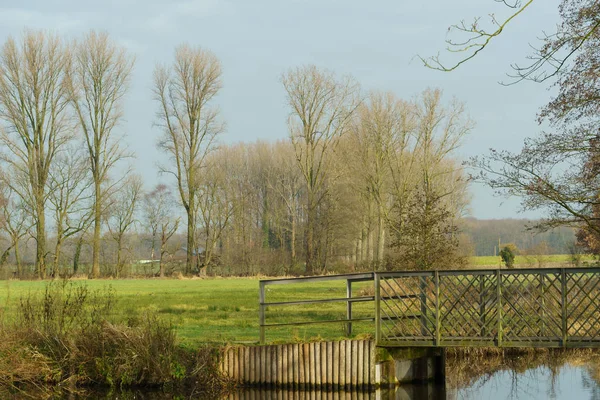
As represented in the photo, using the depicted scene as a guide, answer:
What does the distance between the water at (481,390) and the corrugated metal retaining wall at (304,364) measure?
0.38 meters

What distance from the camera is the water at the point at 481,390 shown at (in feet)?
56.2

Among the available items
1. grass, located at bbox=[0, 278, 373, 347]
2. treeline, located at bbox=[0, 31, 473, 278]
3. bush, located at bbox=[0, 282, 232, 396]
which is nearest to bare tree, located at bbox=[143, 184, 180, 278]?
treeline, located at bbox=[0, 31, 473, 278]

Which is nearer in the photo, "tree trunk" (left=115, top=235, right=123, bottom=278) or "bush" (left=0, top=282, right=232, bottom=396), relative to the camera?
"bush" (left=0, top=282, right=232, bottom=396)

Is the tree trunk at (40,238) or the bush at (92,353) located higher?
the tree trunk at (40,238)

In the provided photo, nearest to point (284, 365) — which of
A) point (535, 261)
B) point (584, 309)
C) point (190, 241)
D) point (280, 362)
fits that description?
point (280, 362)

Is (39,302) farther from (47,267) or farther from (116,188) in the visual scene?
(116,188)

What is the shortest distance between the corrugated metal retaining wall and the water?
379 mm

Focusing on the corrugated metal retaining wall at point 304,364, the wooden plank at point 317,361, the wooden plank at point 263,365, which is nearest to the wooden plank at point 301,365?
the corrugated metal retaining wall at point 304,364

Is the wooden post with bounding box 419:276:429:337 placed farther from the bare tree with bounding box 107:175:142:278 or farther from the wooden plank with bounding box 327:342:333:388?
the bare tree with bounding box 107:175:142:278

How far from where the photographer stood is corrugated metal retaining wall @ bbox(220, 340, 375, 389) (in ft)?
57.9

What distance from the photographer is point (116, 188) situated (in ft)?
203

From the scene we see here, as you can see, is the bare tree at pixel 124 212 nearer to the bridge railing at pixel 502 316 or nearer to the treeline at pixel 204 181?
the treeline at pixel 204 181

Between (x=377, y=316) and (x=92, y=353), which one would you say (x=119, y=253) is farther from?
(x=377, y=316)

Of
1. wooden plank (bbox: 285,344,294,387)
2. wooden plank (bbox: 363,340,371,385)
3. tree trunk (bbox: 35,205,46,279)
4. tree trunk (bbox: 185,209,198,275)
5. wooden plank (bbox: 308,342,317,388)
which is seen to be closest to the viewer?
wooden plank (bbox: 363,340,371,385)
